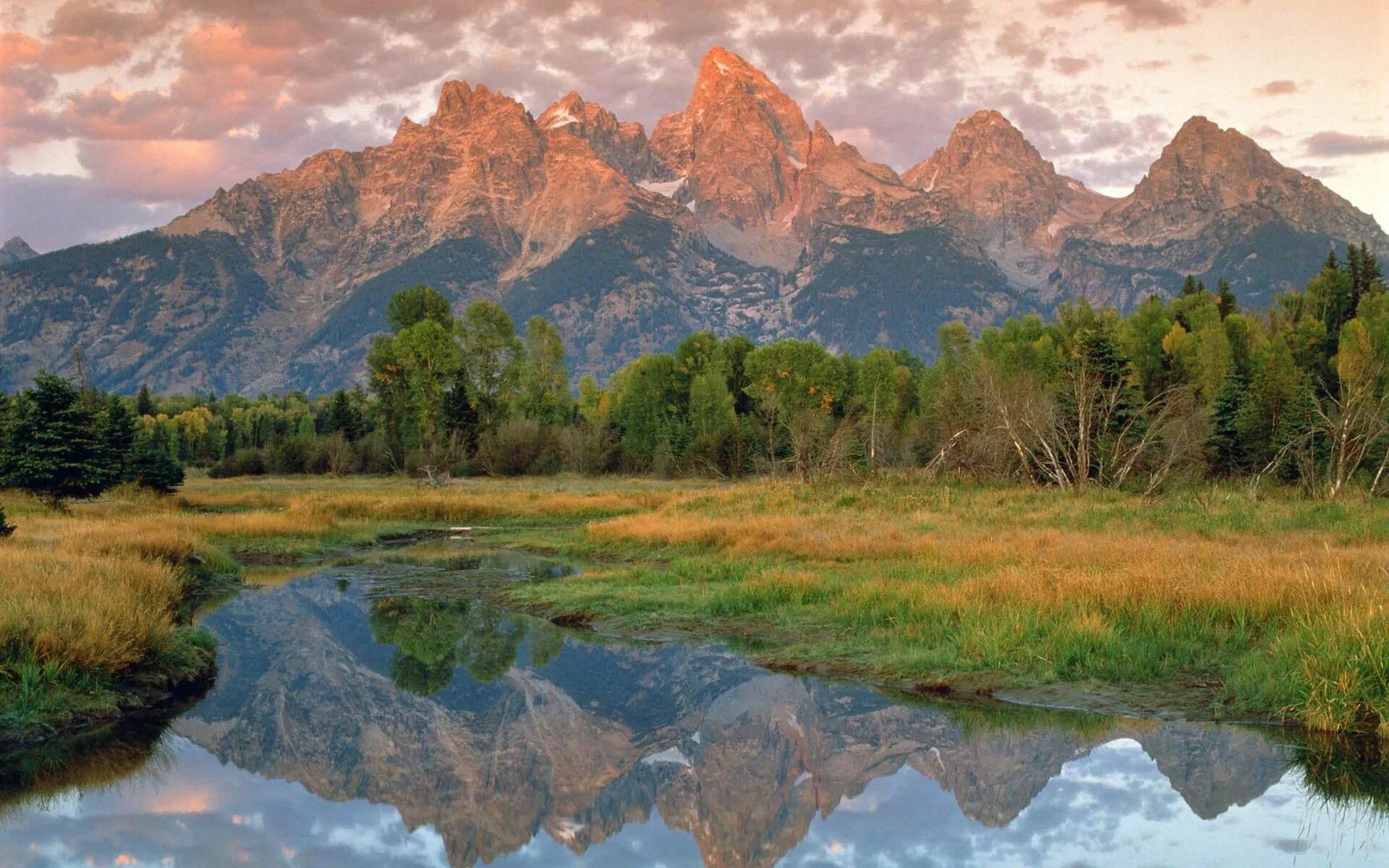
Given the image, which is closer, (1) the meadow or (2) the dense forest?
(1) the meadow

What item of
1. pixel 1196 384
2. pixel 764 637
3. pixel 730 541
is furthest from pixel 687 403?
pixel 764 637

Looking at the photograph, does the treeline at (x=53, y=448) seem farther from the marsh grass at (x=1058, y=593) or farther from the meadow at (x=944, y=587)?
the marsh grass at (x=1058, y=593)

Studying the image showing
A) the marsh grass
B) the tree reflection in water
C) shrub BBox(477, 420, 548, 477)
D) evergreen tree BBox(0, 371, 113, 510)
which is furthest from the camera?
shrub BBox(477, 420, 548, 477)

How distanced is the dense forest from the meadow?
13.1 feet

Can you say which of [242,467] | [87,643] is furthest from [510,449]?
[87,643]

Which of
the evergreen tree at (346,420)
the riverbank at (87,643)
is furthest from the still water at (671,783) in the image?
the evergreen tree at (346,420)

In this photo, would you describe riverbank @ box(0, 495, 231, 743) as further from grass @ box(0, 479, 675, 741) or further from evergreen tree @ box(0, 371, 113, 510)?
evergreen tree @ box(0, 371, 113, 510)

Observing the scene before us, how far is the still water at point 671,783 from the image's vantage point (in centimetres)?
1061

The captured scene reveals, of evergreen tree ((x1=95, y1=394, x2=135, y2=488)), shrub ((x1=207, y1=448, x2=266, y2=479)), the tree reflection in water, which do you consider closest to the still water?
the tree reflection in water

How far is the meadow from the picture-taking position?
47.8 ft

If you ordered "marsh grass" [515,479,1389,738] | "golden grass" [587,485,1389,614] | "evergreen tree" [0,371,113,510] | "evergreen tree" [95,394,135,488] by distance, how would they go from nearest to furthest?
"marsh grass" [515,479,1389,738], "golden grass" [587,485,1389,614], "evergreen tree" [0,371,113,510], "evergreen tree" [95,394,135,488]

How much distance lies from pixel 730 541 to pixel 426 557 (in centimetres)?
1135

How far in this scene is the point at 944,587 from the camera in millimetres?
19797

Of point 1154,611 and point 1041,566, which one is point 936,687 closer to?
point 1154,611
